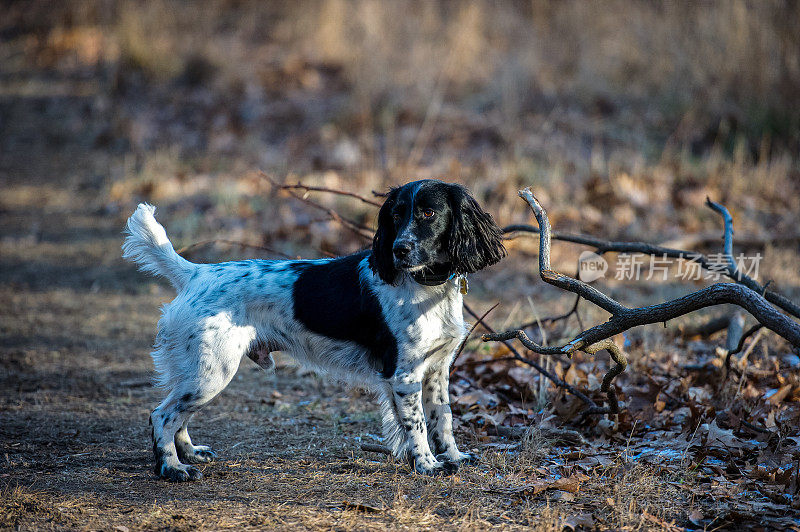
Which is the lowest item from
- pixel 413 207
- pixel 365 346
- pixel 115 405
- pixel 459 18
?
pixel 115 405

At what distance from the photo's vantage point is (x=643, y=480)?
3449 millimetres

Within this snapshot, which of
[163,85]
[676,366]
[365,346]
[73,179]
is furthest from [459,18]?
[365,346]

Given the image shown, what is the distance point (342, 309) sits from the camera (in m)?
4.02

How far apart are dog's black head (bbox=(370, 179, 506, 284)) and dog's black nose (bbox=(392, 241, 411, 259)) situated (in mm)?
85

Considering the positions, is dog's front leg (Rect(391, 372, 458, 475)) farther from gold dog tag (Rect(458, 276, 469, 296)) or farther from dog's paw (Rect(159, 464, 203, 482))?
dog's paw (Rect(159, 464, 203, 482))

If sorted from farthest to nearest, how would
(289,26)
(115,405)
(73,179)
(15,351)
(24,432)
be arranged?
(289,26), (73,179), (15,351), (115,405), (24,432)

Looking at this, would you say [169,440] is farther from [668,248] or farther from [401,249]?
[668,248]

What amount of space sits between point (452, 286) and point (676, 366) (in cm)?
212

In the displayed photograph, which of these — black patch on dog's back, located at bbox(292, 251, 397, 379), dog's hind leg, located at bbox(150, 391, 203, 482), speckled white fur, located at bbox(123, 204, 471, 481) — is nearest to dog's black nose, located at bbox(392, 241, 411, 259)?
speckled white fur, located at bbox(123, 204, 471, 481)

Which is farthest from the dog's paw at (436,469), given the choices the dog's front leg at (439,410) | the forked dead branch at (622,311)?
the forked dead branch at (622,311)

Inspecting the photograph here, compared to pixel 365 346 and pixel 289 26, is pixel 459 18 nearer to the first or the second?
pixel 289 26

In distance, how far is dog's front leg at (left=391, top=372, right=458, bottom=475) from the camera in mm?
3830

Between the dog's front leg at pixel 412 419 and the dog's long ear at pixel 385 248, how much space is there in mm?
522

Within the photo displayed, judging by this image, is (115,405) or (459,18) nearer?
(115,405)
